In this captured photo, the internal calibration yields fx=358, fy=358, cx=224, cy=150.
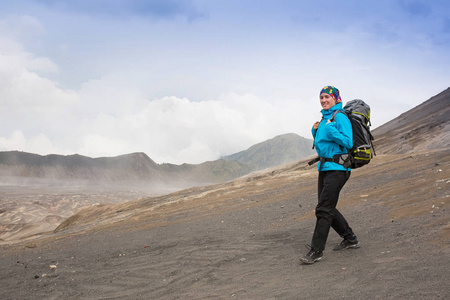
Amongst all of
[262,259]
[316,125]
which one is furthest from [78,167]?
[316,125]

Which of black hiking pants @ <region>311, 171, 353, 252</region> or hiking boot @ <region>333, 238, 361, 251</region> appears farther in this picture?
hiking boot @ <region>333, 238, 361, 251</region>

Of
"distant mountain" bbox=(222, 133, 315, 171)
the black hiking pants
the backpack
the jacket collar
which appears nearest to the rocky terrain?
the black hiking pants

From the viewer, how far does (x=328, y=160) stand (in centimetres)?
488

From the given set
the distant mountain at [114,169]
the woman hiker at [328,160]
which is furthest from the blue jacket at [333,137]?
the distant mountain at [114,169]

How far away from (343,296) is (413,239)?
2.15 meters

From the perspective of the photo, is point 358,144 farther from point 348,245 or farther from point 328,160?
point 348,245

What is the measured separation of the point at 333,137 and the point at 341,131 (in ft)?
0.43

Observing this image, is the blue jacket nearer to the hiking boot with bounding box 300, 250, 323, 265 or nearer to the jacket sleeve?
the jacket sleeve

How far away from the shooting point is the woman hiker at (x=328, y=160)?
15.4 ft

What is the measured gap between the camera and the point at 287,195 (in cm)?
1308

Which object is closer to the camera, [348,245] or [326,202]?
[326,202]

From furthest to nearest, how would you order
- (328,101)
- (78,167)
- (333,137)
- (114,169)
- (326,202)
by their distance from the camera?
1. (114,169)
2. (78,167)
3. (328,101)
4. (326,202)
5. (333,137)

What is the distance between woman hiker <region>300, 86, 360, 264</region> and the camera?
15.4ft

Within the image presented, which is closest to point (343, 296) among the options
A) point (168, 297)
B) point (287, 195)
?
point (168, 297)
